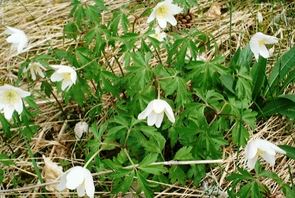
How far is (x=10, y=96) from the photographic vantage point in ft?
8.30

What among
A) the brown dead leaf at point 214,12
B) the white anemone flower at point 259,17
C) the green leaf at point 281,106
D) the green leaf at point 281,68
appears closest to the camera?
the green leaf at point 281,106

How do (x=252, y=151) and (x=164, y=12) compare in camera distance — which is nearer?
(x=252, y=151)

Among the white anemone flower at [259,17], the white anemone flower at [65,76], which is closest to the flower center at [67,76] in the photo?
the white anemone flower at [65,76]

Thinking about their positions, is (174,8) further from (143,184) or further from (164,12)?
(143,184)

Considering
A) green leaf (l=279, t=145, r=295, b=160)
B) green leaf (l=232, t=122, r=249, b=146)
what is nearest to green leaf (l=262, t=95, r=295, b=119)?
green leaf (l=279, t=145, r=295, b=160)

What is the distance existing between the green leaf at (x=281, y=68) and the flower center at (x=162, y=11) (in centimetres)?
69

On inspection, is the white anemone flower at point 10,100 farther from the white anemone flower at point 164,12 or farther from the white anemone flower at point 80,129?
the white anemone flower at point 164,12

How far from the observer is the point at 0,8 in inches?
161

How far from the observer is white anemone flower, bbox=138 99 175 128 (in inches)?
91.1

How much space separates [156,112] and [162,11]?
1.70 ft

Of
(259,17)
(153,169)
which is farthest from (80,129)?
(259,17)

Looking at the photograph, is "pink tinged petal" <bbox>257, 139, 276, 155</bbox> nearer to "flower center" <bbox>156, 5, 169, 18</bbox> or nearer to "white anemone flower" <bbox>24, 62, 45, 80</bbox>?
"flower center" <bbox>156, 5, 169, 18</bbox>

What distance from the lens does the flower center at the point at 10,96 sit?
2527 millimetres

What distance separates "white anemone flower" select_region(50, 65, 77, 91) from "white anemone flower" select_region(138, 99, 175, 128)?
354 mm
